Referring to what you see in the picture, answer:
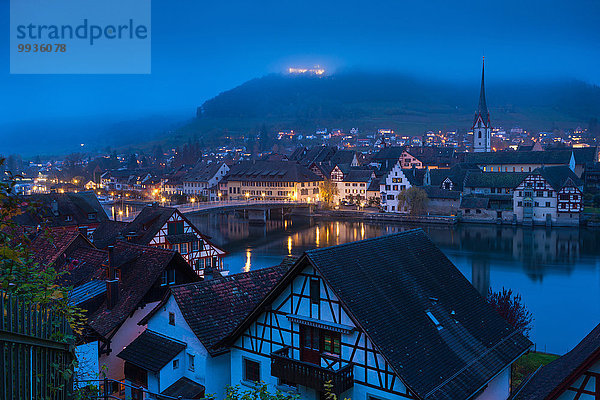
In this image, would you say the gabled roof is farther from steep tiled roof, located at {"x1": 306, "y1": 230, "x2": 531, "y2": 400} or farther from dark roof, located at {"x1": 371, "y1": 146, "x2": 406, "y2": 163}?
dark roof, located at {"x1": 371, "y1": 146, "x2": 406, "y2": 163}

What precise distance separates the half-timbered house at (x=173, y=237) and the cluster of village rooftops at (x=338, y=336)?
45.1 feet

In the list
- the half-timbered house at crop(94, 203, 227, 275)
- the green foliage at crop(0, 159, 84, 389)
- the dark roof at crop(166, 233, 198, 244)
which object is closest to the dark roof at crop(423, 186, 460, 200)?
the half-timbered house at crop(94, 203, 227, 275)

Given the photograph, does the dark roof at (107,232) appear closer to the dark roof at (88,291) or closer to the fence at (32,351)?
the dark roof at (88,291)

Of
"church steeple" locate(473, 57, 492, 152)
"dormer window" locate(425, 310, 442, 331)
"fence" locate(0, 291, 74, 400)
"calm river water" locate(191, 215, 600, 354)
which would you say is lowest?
"calm river water" locate(191, 215, 600, 354)

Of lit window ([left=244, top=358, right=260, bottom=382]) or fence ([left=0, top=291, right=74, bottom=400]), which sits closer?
fence ([left=0, top=291, right=74, bottom=400])

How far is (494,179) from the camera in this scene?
68625mm

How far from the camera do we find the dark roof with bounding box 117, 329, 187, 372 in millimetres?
12977

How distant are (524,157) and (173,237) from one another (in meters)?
64.0

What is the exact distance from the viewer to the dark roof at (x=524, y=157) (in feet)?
250

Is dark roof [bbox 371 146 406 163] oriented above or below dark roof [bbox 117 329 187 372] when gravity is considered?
above

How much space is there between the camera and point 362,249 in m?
11.4

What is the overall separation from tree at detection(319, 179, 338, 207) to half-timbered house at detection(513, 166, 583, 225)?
86.1 ft

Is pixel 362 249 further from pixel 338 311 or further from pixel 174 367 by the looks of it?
pixel 174 367

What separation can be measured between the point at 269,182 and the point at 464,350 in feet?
246
